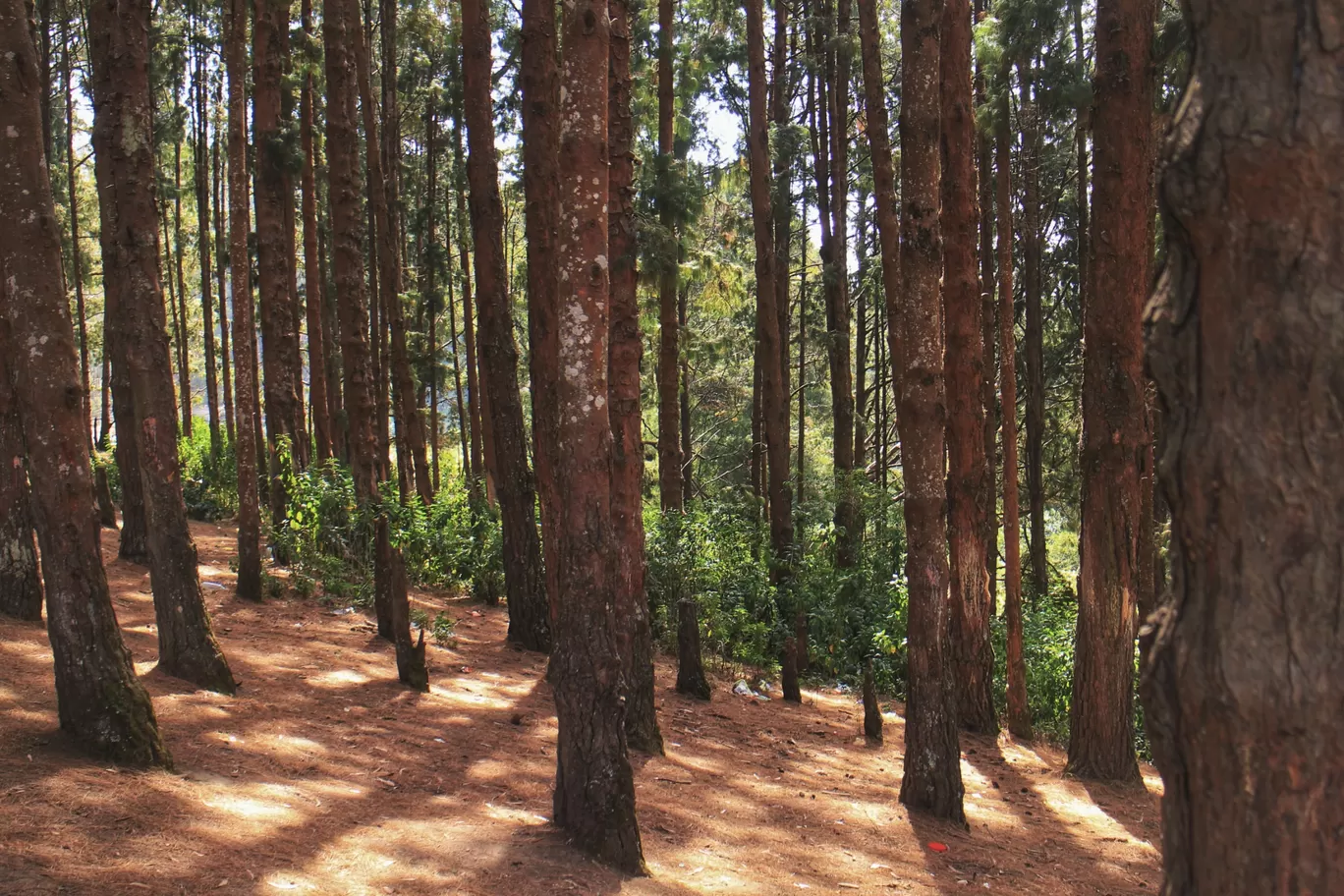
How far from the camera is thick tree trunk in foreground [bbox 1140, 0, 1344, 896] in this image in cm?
185

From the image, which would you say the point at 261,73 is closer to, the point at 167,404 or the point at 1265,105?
the point at 167,404

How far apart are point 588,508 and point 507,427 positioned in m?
6.24

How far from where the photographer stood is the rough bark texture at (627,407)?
819cm

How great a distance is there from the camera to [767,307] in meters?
16.8

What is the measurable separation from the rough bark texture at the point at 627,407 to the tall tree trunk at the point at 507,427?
222 centimetres

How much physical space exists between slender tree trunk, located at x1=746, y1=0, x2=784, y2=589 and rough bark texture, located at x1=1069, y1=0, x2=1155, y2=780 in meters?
7.23

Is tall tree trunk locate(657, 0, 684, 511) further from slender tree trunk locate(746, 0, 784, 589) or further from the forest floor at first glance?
the forest floor

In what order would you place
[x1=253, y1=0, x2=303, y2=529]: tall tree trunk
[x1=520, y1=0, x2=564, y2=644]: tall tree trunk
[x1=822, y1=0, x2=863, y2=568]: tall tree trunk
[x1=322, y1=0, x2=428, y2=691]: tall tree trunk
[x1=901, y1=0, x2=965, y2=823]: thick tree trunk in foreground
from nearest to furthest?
[x1=901, y1=0, x2=965, y2=823]: thick tree trunk in foreground, [x1=520, y1=0, x2=564, y2=644]: tall tree trunk, [x1=322, y1=0, x2=428, y2=691]: tall tree trunk, [x1=253, y1=0, x2=303, y2=529]: tall tree trunk, [x1=822, y1=0, x2=863, y2=568]: tall tree trunk

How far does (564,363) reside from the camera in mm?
5770

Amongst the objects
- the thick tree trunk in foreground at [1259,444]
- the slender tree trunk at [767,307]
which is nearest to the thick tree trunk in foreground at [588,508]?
the thick tree trunk in foreground at [1259,444]

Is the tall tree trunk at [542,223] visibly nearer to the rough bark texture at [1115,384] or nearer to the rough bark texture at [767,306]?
the rough bark texture at [1115,384]

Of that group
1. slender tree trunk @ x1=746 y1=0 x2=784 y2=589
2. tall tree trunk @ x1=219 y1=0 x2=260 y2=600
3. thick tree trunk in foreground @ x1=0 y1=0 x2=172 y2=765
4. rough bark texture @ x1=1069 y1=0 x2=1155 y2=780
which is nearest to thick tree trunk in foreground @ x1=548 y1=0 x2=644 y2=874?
thick tree trunk in foreground @ x1=0 y1=0 x2=172 y2=765

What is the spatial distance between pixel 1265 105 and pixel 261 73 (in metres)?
13.3

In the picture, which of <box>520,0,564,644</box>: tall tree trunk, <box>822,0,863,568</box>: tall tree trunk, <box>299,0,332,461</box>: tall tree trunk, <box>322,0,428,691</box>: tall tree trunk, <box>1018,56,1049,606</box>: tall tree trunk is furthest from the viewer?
<box>1018,56,1049,606</box>: tall tree trunk
